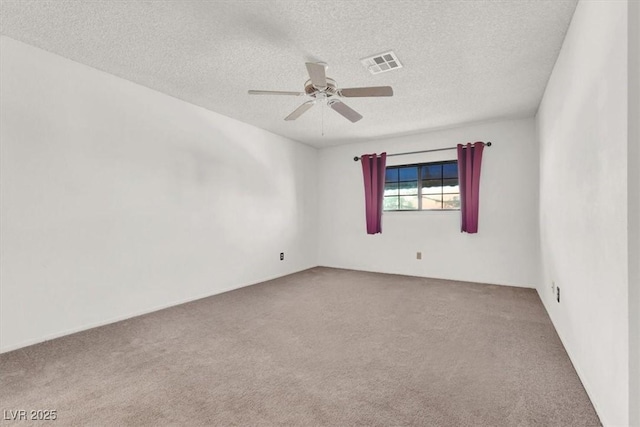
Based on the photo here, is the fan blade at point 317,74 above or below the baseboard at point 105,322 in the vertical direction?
above

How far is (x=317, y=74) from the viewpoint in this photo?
2.01 meters

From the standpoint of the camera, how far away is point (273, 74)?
8.89 feet

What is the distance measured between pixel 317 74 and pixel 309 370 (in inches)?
76.2

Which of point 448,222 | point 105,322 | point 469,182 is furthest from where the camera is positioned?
point 448,222

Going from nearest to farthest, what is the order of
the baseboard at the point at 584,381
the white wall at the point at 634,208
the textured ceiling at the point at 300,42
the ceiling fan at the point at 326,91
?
the white wall at the point at 634,208, the baseboard at the point at 584,381, the textured ceiling at the point at 300,42, the ceiling fan at the point at 326,91

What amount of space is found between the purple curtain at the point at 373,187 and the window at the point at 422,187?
0.24 meters

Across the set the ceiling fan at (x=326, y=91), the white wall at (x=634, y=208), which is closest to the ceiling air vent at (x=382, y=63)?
the ceiling fan at (x=326, y=91)

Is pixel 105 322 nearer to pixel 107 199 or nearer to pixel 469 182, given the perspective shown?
pixel 107 199

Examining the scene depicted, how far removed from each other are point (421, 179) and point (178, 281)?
149 inches

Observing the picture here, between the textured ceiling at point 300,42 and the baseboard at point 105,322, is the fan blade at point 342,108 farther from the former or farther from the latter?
the baseboard at point 105,322

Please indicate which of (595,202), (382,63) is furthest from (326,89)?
(595,202)

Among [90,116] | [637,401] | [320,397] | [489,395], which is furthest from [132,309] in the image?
[637,401]

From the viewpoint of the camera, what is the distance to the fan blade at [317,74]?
1915mm

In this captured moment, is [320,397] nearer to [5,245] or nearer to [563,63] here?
[5,245]
